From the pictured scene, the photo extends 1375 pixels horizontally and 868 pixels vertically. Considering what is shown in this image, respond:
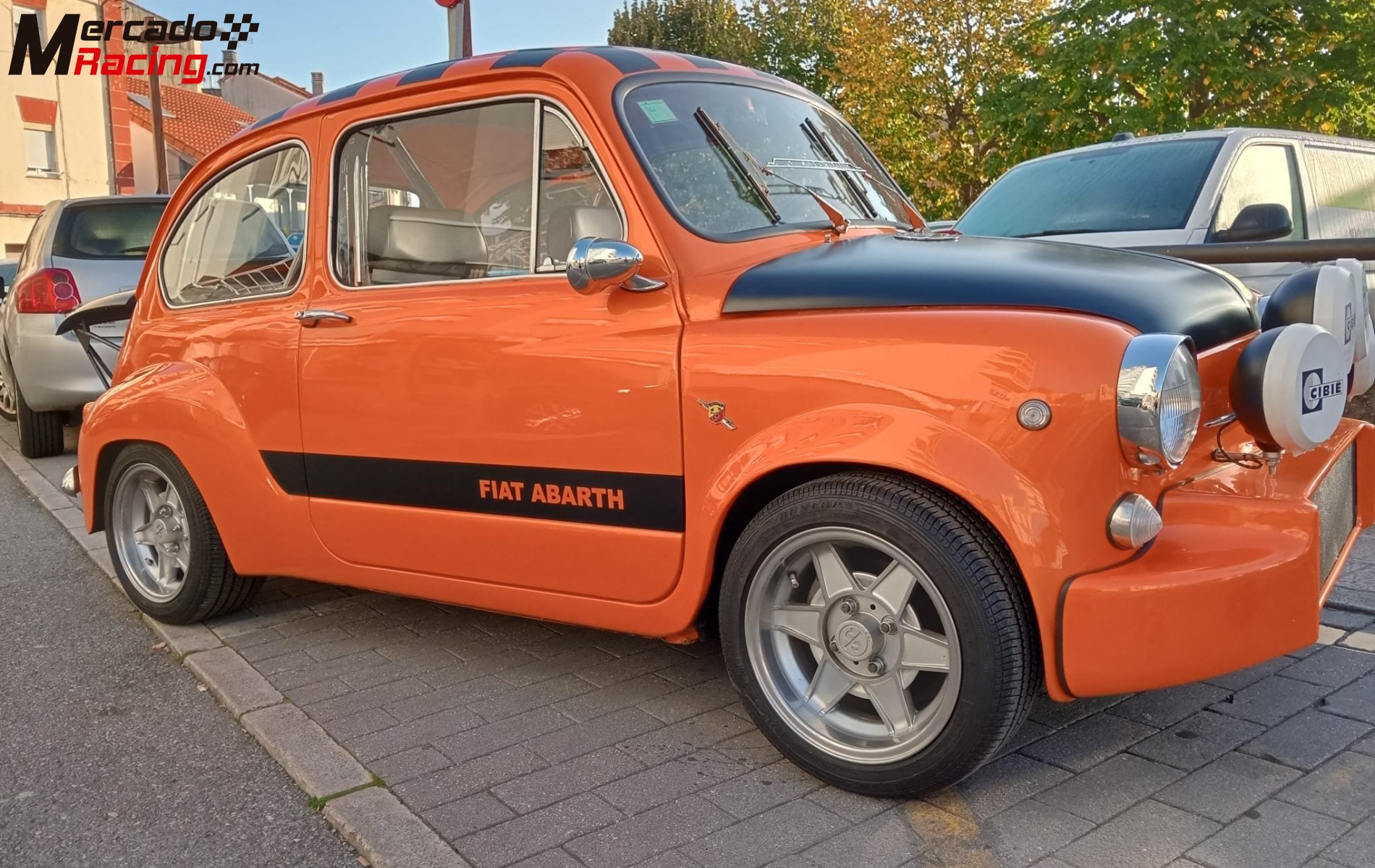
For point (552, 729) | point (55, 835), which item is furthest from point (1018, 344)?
point (55, 835)

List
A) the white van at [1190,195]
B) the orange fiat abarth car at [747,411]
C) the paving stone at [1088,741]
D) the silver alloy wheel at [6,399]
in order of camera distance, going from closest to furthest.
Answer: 1. the orange fiat abarth car at [747,411]
2. the paving stone at [1088,741]
3. the white van at [1190,195]
4. the silver alloy wheel at [6,399]

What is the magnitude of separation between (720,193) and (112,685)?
259 cm

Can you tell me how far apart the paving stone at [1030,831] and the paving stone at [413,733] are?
4.98 feet

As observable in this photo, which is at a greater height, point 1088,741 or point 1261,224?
point 1261,224

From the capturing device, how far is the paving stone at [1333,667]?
3.70 m

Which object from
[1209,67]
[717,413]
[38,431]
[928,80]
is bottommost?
[38,431]

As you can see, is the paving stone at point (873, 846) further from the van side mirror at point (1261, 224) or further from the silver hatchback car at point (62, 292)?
the silver hatchback car at point (62, 292)

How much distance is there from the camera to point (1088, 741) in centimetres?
335

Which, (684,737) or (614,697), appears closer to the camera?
(684,737)

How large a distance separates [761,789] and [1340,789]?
4.48ft

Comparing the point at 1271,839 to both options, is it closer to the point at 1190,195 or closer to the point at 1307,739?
the point at 1307,739

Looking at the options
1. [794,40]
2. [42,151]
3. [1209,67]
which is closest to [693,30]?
[794,40]

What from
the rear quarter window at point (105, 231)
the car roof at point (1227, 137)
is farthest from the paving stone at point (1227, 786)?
the rear quarter window at point (105, 231)

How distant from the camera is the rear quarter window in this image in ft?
29.5
